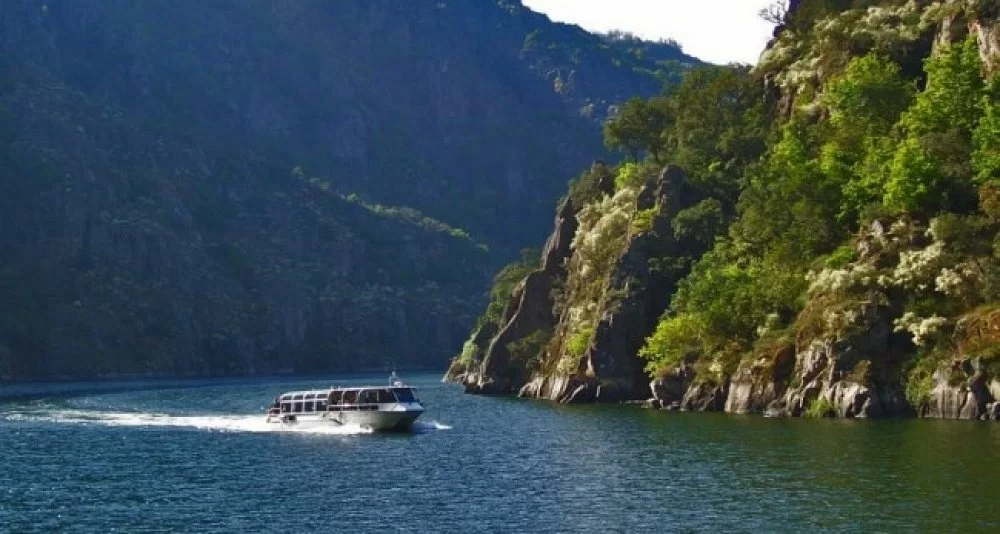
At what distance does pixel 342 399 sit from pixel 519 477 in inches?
1570

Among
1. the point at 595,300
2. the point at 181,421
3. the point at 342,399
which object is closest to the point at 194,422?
the point at 181,421

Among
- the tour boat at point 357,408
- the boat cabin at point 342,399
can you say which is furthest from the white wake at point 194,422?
the boat cabin at point 342,399

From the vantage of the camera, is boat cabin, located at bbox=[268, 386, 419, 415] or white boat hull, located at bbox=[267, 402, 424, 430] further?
boat cabin, located at bbox=[268, 386, 419, 415]

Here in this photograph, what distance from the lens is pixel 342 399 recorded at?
4368 inches

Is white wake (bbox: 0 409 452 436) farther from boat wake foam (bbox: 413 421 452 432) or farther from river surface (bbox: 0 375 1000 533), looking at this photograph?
river surface (bbox: 0 375 1000 533)

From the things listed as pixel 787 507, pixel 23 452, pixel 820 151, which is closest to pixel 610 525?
pixel 787 507

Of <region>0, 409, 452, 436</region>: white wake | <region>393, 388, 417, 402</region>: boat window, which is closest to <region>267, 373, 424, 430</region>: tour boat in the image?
<region>393, 388, 417, 402</region>: boat window

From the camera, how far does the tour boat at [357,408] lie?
4183 inches

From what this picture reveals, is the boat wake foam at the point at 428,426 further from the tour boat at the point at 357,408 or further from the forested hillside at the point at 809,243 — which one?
the forested hillside at the point at 809,243

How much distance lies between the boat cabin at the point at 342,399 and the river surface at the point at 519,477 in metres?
2.37

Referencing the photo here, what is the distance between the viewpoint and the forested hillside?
100938 mm

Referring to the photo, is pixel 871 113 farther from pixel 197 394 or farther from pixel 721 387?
pixel 197 394

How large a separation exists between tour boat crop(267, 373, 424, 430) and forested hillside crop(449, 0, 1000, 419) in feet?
82.1

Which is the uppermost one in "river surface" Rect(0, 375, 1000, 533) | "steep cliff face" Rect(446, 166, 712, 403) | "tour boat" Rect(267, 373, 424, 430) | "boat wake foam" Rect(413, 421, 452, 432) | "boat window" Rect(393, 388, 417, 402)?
"steep cliff face" Rect(446, 166, 712, 403)
